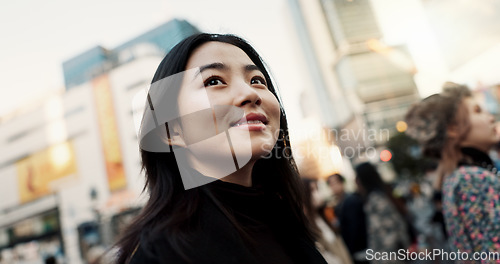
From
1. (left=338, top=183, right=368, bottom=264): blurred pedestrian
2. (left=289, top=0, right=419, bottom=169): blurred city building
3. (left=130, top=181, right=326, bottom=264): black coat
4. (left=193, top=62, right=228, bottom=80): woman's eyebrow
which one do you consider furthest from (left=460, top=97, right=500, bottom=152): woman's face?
(left=289, top=0, right=419, bottom=169): blurred city building

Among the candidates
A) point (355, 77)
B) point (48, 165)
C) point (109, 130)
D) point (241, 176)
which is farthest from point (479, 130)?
point (355, 77)

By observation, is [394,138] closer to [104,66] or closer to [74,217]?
[104,66]

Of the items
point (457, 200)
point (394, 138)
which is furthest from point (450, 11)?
point (394, 138)

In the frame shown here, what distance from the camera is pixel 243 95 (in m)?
0.88

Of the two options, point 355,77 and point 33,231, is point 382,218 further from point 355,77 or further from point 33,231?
point 33,231

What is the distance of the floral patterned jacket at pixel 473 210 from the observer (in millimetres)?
1386

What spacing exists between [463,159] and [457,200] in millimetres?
251

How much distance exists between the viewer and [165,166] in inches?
39.1

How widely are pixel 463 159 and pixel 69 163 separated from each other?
32.3 meters

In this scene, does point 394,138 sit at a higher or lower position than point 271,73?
lower

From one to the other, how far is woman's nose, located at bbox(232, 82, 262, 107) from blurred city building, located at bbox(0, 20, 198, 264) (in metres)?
23.5

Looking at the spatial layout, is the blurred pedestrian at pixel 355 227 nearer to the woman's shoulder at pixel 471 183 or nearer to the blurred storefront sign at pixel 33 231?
the woman's shoulder at pixel 471 183

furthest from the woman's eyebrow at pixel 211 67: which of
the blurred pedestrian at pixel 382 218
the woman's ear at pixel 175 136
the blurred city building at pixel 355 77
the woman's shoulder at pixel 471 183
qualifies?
the blurred city building at pixel 355 77

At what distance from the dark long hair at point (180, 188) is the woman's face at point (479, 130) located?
1.03 meters
